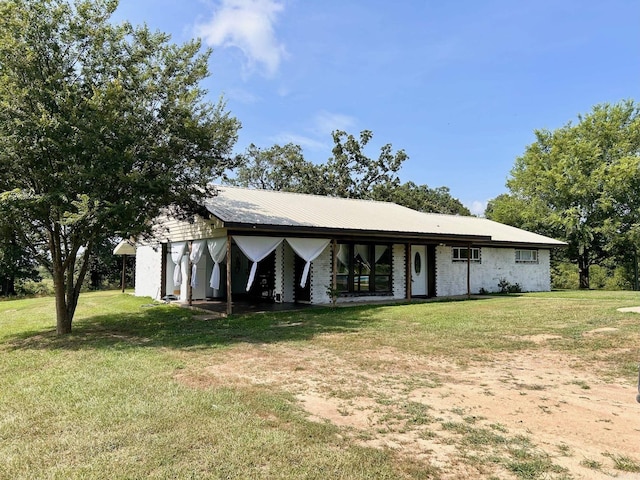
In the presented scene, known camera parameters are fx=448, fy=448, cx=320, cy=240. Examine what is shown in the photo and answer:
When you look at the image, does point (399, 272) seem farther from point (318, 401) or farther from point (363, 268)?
point (318, 401)

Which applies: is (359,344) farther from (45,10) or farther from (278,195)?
(278,195)

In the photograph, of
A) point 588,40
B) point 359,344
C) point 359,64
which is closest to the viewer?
point 359,344

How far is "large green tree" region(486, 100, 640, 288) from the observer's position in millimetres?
25016

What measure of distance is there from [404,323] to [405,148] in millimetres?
30313

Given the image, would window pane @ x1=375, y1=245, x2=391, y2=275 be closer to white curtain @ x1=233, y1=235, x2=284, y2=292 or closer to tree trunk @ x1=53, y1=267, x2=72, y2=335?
white curtain @ x1=233, y1=235, x2=284, y2=292

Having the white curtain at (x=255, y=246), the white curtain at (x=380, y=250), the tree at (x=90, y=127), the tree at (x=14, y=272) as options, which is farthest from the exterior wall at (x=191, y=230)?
the tree at (x=14, y=272)

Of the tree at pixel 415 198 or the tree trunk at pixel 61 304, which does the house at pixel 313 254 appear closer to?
the tree trunk at pixel 61 304

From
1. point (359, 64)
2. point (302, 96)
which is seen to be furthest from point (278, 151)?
point (359, 64)

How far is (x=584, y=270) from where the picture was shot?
2667 centimetres

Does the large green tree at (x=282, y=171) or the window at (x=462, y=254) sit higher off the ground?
the large green tree at (x=282, y=171)

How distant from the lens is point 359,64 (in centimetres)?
1466

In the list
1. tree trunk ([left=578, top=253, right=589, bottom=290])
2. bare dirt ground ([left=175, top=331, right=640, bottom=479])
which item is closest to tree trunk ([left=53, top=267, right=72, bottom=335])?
bare dirt ground ([left=175, top=331, right=640, bottom=479])

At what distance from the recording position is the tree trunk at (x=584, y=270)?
26500 mm

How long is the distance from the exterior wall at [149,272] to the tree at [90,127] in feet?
22.3
